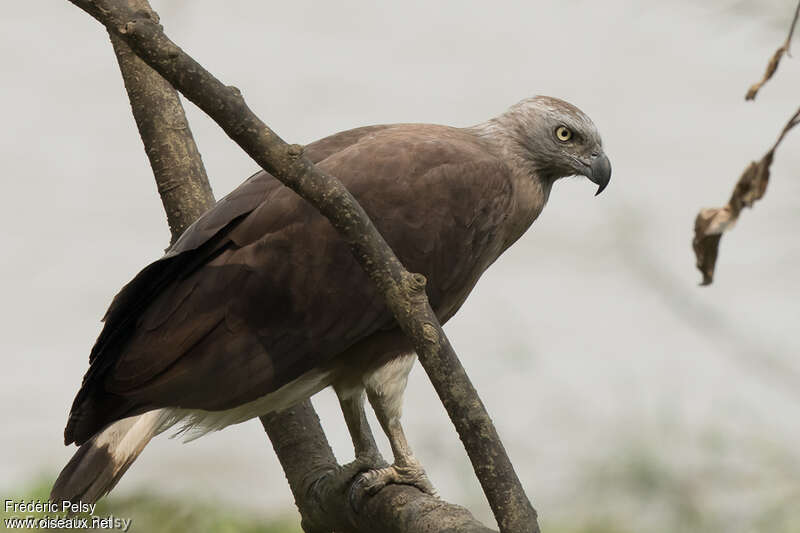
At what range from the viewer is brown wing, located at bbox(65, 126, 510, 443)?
2828 mm

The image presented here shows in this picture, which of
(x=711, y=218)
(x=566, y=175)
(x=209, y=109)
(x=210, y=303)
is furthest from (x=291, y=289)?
(x=711, y=218)

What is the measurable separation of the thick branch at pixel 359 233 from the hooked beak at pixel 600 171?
1763mm

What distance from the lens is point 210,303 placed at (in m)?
2.88

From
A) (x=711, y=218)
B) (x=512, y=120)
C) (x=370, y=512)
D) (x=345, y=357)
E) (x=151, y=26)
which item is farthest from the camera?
Result: (x=512, y=120)

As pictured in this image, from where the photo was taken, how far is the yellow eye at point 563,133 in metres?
3.75

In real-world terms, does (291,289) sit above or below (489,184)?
below

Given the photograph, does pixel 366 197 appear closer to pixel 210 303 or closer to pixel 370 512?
pixel 210 303

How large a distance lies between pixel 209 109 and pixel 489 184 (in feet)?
4.74

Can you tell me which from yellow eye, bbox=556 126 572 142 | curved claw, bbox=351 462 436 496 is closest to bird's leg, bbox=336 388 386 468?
curved claw, bbox=351 462 436 496

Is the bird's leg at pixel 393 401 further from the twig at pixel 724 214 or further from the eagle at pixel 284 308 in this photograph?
the twig at pixel 724 214

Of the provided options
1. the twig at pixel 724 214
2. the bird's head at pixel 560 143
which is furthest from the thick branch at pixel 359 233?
the bird's head at pixel 560 143

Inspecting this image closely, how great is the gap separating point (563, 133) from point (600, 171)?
190mm

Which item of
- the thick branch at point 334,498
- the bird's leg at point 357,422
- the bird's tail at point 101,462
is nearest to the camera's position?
the thick branch at point 334,498

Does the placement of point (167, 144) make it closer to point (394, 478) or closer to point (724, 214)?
point (394, 478)
